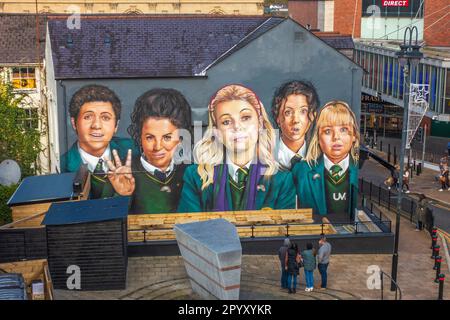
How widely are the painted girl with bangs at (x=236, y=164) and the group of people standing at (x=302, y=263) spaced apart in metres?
7.63

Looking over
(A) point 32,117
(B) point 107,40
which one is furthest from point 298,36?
(A) point 32,117

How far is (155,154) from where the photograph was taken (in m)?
32.5

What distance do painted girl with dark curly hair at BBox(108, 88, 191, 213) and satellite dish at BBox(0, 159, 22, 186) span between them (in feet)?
13.9

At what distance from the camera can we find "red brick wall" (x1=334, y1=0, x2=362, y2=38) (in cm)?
8100

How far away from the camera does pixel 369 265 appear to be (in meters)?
28.5

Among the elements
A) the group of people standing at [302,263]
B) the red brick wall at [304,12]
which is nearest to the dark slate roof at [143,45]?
the group of people standing at [302,263]

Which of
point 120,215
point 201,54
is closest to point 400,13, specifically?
point 201,54

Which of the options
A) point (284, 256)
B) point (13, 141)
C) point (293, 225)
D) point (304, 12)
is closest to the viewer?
point (284, 256)

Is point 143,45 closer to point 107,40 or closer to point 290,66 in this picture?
point 107,40

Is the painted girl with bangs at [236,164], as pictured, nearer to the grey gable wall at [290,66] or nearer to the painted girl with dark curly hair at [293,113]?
the painted girl with dark curly hair at [293,113]

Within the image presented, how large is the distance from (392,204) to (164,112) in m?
12.7

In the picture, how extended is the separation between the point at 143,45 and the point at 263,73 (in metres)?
5.18

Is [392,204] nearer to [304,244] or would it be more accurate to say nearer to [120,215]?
[304,244]

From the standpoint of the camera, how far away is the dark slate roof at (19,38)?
4828 cm
